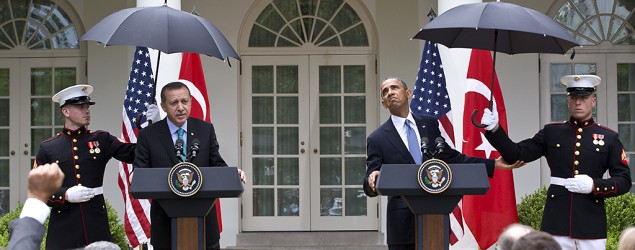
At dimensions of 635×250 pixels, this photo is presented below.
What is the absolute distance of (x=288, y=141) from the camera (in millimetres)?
11734

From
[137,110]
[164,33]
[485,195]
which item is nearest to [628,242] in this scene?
[164,33]

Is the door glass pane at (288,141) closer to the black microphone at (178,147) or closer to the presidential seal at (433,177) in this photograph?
the black microphone at (178,147)

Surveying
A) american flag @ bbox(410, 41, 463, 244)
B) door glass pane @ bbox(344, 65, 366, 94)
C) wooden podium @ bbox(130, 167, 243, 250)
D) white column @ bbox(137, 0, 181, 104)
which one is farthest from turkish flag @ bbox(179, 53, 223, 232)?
wooden podium @ bbox(130, 167, 243, 250)

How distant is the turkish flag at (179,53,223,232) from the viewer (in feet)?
31.3

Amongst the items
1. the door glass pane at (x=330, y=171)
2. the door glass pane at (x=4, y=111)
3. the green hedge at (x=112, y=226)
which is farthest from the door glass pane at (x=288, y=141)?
the door glass pane at (x=4, y=111)

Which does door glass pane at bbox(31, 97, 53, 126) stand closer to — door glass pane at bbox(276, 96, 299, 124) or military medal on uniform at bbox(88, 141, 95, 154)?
door glass pane at bbox(276, 96, 299, 124)

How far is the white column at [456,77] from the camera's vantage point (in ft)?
30.6

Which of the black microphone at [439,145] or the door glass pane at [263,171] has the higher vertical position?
the black microphone at [439,145]

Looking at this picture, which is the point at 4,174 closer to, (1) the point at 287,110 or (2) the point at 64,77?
(2) the point at 64,77

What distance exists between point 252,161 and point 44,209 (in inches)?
310

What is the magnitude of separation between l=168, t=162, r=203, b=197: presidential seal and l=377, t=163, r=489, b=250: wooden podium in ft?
3.38

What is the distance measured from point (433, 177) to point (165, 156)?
5.54 ft

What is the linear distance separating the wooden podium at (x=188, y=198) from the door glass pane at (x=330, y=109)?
224 inches

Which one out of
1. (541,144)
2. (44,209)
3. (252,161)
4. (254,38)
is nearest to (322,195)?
(252,161)
